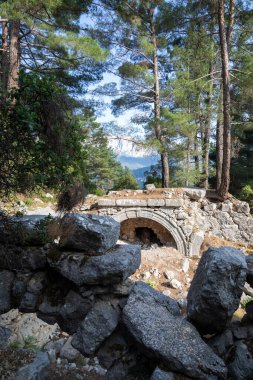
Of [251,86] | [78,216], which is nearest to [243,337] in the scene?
[78,216]

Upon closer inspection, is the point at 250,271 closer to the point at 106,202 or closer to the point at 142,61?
the point at 106,202

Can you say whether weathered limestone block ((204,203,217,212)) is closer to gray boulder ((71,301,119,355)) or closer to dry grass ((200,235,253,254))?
dry grass ((200,235,253,254))

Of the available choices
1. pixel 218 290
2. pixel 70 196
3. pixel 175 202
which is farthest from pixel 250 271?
pixel 175 202

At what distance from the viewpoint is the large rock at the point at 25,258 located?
3.96 metres

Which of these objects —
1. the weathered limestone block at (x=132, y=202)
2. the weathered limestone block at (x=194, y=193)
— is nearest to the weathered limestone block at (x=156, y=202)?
the weathered limestone block at (x=132, y=202)

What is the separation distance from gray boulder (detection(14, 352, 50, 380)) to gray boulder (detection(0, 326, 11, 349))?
2.18ft

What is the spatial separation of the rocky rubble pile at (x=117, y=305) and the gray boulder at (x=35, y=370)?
1 cm

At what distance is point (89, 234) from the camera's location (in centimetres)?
378

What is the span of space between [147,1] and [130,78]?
148 inches

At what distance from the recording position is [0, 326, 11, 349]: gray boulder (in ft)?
11.1

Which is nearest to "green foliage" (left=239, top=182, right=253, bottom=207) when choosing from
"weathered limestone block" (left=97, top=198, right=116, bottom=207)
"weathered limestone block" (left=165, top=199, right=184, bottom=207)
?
"weathered limestone block" (left=165, top=199, right=184, bottom=207)

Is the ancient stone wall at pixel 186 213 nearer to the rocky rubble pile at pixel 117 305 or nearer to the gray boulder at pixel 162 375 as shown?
the rocky rubble pile at pixel 117 305

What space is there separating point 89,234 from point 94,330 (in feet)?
Answer: 4.06

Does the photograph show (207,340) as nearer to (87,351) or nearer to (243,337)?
(243,337)
